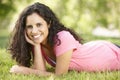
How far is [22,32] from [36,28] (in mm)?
262

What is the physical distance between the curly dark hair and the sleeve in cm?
6

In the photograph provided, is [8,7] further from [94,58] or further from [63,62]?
[63,62]

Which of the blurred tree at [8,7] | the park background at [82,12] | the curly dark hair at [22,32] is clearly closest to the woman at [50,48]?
the curly dark hair at [22,32]

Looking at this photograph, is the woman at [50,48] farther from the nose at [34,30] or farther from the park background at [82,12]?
the park background at [82,12]

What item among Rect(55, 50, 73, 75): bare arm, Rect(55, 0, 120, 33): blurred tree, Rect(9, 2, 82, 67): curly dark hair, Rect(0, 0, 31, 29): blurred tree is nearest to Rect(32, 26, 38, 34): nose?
Rect(9, 2, 82, 67): curly dark hair

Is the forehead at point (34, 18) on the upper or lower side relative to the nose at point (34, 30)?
upper

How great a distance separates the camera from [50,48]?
446 centimetres

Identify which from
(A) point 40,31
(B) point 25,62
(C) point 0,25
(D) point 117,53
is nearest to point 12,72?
(B) point 25,62

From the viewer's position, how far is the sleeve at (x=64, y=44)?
166 inches

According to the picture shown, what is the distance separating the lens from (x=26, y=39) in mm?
4438

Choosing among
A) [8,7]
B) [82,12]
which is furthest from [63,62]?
[8,7]

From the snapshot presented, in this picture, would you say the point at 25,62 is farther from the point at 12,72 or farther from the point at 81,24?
the point at 81,24

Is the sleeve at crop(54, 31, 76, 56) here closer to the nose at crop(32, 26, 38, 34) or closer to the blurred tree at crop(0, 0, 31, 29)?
the nose at crop(32, 26, 38, 34)

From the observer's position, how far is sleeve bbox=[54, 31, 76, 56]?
4.23 meters
